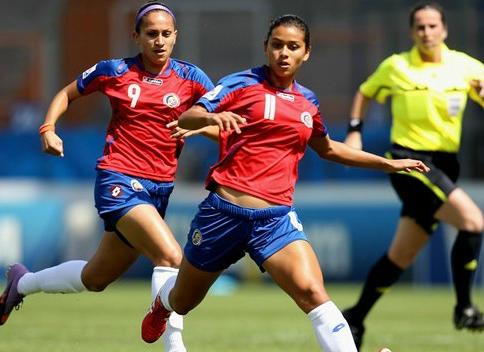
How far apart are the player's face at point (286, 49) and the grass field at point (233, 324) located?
10.1 feet

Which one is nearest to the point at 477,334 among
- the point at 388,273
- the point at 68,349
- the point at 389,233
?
the point at 388,273

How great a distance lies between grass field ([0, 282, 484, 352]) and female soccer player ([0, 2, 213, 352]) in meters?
1.45

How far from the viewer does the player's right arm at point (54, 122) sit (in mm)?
8023

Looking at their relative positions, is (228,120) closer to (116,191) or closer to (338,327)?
(338,327)

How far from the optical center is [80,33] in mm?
22312

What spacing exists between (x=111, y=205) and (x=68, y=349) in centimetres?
163

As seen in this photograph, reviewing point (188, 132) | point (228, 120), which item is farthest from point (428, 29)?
point (228, 120)

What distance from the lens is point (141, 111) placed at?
8602 mm

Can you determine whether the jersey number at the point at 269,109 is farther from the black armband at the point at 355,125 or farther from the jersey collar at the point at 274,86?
the black armband at the point at 355,125

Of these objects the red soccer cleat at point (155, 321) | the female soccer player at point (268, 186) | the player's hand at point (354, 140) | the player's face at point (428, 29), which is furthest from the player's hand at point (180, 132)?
the player's face at point (428, 29)

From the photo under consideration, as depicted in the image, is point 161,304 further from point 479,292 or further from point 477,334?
point 479,292

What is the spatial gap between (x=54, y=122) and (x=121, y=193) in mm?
614

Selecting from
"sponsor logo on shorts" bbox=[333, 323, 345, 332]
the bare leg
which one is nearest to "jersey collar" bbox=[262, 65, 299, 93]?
the bare leg

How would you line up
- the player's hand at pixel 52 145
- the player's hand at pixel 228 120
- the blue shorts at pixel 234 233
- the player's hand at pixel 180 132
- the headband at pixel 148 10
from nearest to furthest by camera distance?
the player's hand at pixel 228 120 → the blue shorts at pixel 234 233 → the player's hand at pixel 180 132 → the player's hand at pixel 52 145 → the headband at pixel 148 10
